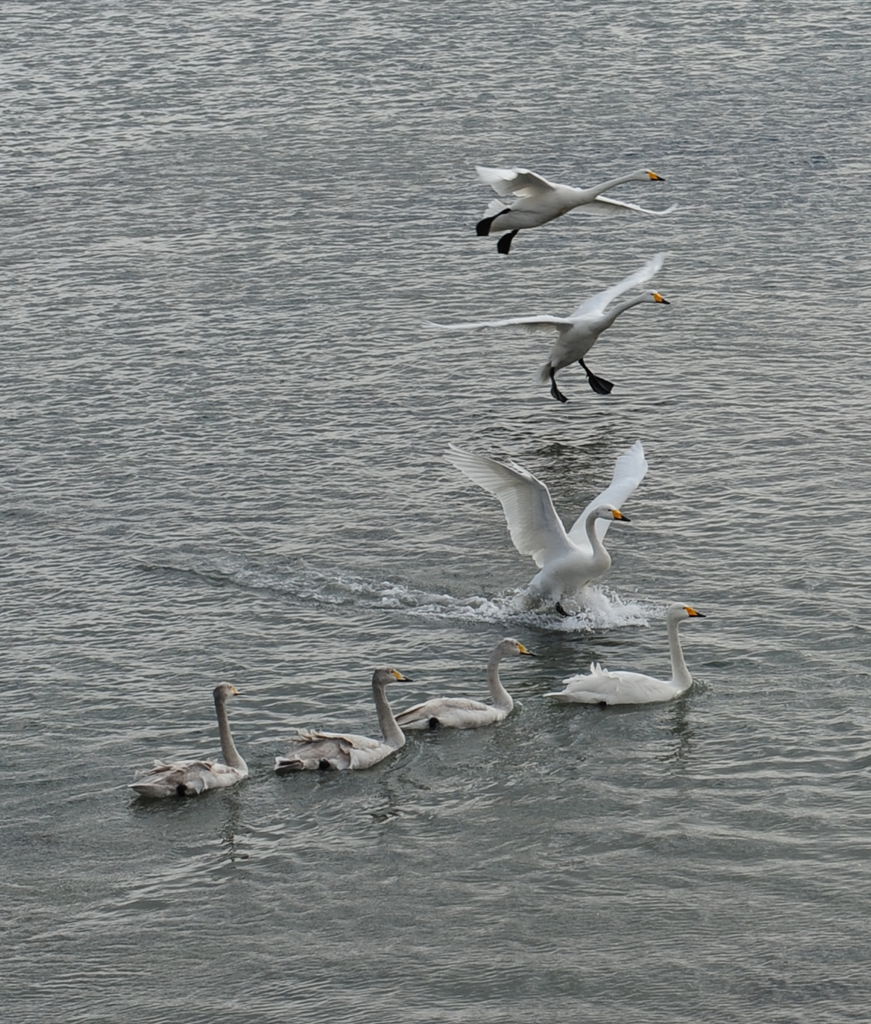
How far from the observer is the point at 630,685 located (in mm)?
17750

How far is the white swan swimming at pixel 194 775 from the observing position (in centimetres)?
1616

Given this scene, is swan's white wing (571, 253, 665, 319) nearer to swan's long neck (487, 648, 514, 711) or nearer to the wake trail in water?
the wake trail in water

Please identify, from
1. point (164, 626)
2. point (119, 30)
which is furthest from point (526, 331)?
point (119, 30)

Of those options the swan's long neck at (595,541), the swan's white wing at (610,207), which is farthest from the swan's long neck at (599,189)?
the swan's long neck at (595,541)

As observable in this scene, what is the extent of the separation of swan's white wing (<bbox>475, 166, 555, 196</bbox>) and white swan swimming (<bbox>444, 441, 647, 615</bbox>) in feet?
17.9

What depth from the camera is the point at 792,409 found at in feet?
82.1

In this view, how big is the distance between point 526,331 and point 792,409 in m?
5.22

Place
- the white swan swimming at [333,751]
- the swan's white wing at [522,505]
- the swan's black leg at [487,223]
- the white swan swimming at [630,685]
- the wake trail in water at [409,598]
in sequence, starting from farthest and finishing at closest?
the swan's black leg at [487,223], the swan's white wing at [522,505], the wake trail in water at [409,598], the white swan swimming at [630,685], the white swan swimming at [333,751]

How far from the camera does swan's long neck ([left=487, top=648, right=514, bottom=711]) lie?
17.6m

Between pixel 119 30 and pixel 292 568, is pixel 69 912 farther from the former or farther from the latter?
pixel 119 30

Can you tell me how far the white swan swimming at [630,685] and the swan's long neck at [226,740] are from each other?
3.07m

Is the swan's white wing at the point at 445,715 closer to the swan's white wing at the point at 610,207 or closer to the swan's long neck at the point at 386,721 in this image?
the swan's long neck at the point at 386,721

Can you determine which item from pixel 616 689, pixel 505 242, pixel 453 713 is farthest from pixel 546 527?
pixel 505 242

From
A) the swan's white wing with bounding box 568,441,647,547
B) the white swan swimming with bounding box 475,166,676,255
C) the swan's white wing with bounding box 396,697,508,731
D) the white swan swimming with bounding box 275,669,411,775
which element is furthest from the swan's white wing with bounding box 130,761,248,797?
the white swan swimming with bounding box 475,166,676,255
